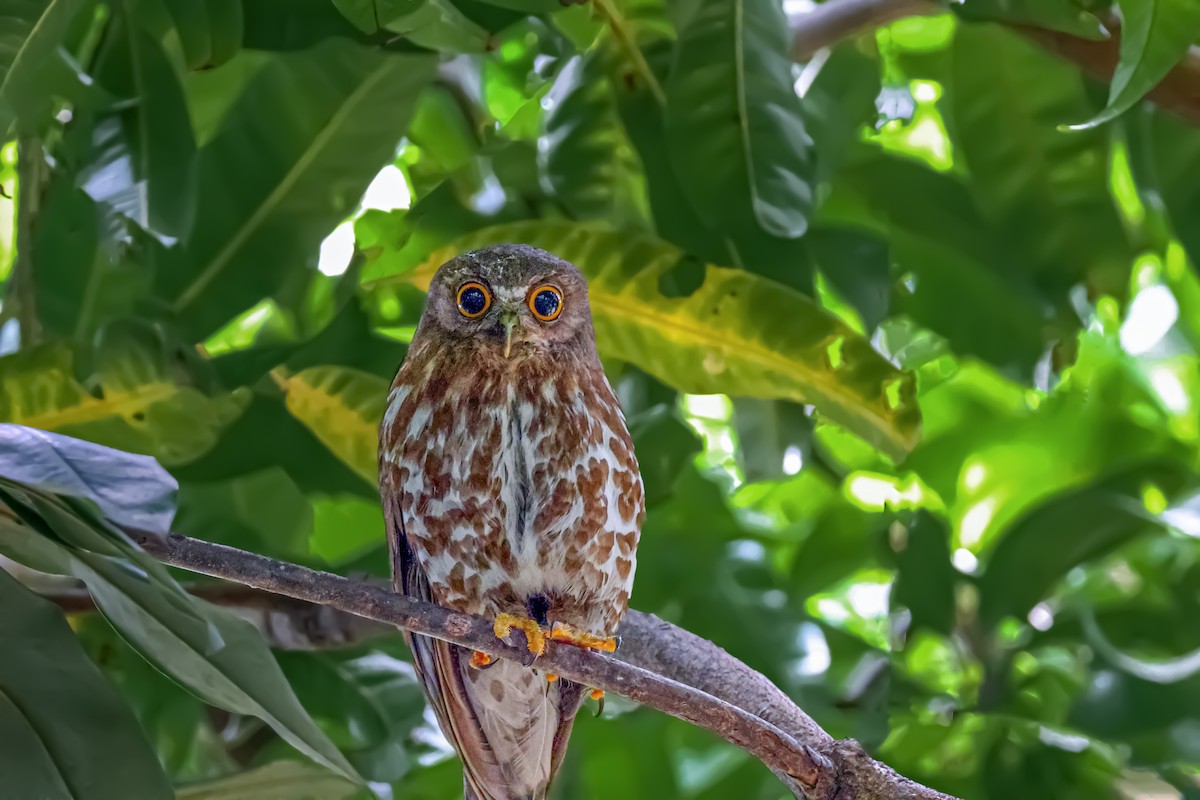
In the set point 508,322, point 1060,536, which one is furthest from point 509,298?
point 1060,536

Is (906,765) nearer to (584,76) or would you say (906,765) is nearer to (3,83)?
(584,76)

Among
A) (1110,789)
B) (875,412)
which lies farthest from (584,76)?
(1110,789)

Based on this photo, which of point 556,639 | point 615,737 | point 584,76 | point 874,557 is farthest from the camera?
point 874,557

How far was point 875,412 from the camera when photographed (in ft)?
7.66

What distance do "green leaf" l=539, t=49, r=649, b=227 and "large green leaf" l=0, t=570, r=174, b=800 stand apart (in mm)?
1373

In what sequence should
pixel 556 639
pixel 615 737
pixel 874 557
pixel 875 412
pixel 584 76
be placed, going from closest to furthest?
pixel 556 639, pixel 875 412, pixel 584 76, pixel 615 737, pixel 874 557

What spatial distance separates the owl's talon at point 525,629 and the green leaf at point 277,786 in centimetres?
48

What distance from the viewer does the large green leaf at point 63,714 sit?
1.56 meters

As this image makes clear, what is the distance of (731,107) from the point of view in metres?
2.35

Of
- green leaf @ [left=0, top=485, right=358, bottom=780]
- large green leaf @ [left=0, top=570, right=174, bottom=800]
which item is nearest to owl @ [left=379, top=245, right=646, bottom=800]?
green leaf @ [left=0, top=485, right=358, bottom=780]

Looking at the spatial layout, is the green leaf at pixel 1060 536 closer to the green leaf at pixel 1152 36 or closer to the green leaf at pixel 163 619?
the green leaf at pixel 1152 36

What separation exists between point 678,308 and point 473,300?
469mm

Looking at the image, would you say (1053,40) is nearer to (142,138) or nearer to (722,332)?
(722,332)

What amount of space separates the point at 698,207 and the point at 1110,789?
4.59 ft
